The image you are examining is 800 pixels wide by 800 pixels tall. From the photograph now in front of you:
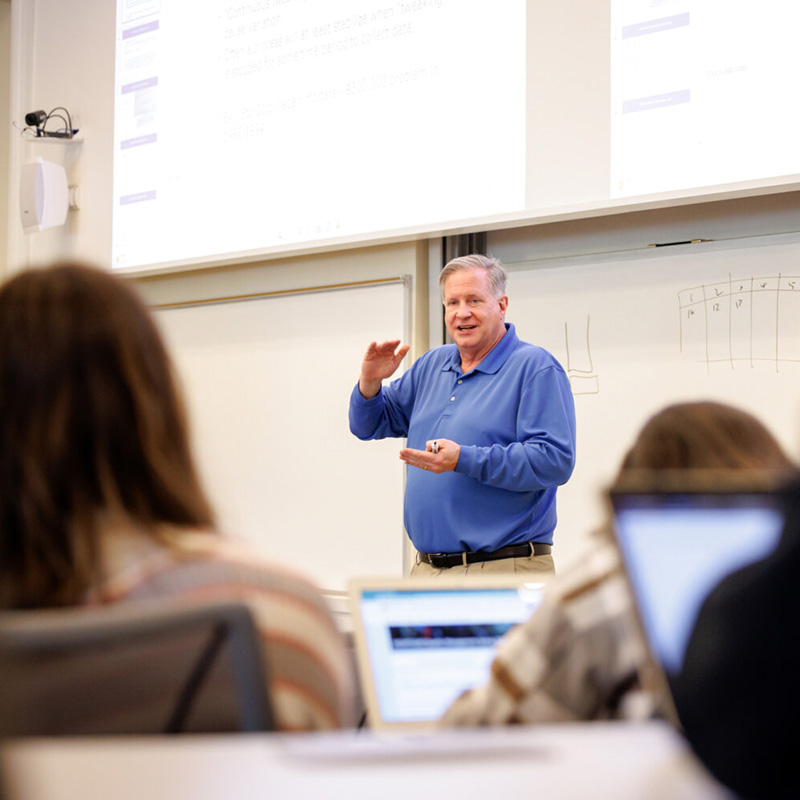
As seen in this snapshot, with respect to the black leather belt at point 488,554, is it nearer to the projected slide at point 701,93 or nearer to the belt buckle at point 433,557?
the belt buckle at point 433,557

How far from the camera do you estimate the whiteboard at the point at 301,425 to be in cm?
337

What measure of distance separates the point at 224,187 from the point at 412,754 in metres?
3.59

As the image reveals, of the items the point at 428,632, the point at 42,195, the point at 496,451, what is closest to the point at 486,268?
the point at 496,451

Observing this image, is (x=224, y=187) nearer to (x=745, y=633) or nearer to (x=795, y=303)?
(x=795, y=303)

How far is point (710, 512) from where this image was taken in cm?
44

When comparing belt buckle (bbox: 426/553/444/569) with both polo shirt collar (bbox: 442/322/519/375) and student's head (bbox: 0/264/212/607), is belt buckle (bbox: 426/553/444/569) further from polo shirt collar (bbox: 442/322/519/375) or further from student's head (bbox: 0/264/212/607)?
student's head (bbox: 0/264/212/607)

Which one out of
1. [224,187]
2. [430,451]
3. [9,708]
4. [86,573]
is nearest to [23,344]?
[86,573]

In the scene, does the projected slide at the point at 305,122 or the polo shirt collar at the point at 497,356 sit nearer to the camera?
the polo shirt collar at the point at 497,356

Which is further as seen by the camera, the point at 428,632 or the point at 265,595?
the point at 428,632

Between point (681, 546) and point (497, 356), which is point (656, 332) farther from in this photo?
point (681, 546)

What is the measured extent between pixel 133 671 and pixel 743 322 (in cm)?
243

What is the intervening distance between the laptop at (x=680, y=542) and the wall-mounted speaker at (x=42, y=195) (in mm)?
4206

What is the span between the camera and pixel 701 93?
2.59m

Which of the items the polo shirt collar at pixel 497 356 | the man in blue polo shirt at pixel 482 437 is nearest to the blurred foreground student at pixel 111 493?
the man in blue polo shirt at pixel 482 437
